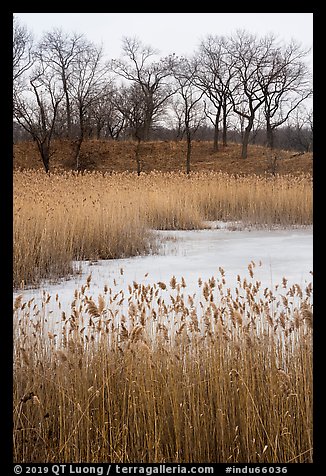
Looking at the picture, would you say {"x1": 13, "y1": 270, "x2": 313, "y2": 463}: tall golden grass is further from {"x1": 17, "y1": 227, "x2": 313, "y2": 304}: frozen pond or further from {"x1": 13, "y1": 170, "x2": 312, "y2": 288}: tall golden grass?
{"x1": 13, "y1": 170, "x2": 312, "y2": 288}: tall golden grass

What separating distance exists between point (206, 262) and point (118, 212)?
7.04 ft

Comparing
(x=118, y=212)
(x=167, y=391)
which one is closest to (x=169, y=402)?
(x=167, y=391)

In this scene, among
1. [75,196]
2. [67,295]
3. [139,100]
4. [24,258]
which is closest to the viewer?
[67,295]

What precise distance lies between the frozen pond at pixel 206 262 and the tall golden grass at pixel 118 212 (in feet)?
1.15

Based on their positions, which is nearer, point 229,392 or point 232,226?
point 229,392

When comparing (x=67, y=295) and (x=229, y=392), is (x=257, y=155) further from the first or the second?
(x=229, y=392)

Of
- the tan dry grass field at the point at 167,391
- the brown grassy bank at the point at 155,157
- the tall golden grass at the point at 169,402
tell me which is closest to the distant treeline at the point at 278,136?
the brown grassy bank at the point at 155,157

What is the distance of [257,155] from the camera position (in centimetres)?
2767

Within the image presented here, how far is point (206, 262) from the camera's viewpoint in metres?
5.98

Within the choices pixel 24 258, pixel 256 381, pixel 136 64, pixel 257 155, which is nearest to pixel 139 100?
pixel 136 64

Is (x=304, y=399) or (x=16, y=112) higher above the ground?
(x=16, y=112)

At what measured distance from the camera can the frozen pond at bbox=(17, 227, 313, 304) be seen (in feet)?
16.2

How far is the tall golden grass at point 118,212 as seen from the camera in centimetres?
577

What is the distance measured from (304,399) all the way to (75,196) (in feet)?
23.4
